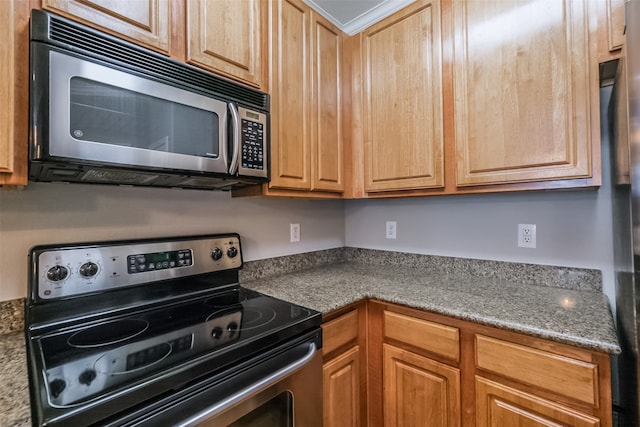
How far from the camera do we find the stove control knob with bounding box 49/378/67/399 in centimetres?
62

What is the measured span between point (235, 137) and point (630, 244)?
4.53 ft

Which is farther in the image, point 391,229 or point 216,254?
point 391,229

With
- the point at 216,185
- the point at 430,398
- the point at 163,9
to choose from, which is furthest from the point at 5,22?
the point at 430,398

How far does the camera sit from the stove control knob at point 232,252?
4.73 feet

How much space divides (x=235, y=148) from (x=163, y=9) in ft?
1.70

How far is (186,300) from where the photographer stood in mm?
1268

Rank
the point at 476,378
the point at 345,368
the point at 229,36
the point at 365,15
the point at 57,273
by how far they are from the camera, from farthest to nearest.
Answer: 1. the point at 365,15
2. the point at 345,368
3. the point at 229,36
4. the point at 476,378
5. the point at 57,273

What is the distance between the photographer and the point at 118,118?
0.89 meters

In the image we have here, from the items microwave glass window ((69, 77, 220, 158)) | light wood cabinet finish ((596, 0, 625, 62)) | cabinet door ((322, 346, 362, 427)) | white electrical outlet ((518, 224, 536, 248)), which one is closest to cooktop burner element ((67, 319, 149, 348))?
microwave glass window ((69, 77, 220, 158))

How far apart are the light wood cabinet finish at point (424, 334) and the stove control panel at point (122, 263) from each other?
2.56 feet

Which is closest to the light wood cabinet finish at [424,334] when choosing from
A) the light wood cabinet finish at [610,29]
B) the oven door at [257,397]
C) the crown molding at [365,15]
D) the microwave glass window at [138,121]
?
the oven door at [257,397]

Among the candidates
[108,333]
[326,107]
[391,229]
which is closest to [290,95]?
[326,107]

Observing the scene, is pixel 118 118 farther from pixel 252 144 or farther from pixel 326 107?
pixel 326 107

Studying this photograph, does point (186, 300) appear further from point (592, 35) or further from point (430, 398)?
point (592, 35)
